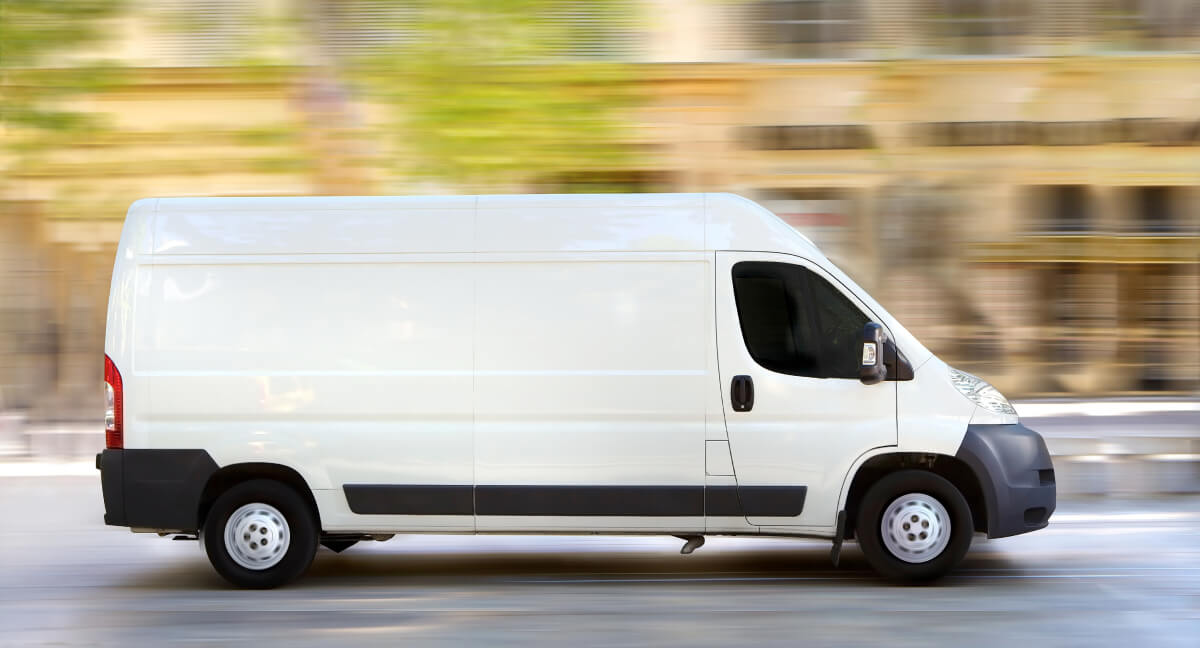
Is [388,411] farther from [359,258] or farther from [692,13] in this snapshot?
[692,13]

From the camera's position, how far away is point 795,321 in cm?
684

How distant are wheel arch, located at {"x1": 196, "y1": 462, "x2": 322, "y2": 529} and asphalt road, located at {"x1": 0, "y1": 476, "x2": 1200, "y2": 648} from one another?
449 millimetres

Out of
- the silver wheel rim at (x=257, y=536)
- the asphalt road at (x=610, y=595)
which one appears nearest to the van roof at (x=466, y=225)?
the silver wheel rim at (x=257, y=536)

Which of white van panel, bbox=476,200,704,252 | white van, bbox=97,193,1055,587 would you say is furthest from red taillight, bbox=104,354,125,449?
white van panel, bbox=476,200,704,252

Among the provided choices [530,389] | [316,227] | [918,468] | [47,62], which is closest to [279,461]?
[316,227]

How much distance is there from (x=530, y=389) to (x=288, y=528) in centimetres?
152

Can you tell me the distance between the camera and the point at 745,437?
22.2 ft

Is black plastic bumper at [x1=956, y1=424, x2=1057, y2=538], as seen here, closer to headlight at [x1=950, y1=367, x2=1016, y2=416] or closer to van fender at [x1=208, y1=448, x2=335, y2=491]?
headlight at [x1=950, y1=367, x2=1016, y2=416]

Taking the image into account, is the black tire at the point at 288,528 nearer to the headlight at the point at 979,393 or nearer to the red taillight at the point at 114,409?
the red taillight at the point at 114,409

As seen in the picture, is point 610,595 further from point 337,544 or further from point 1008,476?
point 1008,476

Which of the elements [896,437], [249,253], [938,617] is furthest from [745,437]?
[249,253]

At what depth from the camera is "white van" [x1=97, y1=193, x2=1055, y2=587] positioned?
678 cm

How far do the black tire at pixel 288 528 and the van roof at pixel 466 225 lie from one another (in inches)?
50.6

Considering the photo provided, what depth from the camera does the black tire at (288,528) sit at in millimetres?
7004
